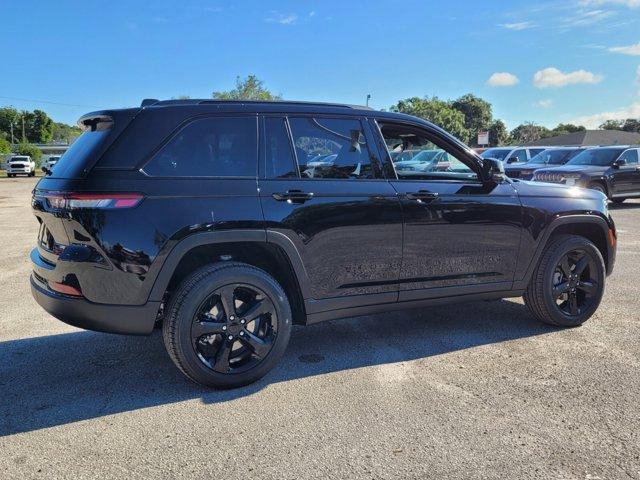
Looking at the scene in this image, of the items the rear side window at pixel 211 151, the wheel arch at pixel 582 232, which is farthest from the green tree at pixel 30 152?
the wheel arch at pixel 582 232

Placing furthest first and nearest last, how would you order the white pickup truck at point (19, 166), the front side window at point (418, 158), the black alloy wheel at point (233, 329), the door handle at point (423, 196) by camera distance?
the white pickup truck at point (19, 166) < the front side window at point (418, 158) < the door handle at point (423, 196) < the black alloy wheel at point (233, 329)

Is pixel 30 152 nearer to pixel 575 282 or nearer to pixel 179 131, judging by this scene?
pixel 179 131

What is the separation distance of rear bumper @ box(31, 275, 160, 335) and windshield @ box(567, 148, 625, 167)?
1565 cm

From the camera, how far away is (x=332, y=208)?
148 inches

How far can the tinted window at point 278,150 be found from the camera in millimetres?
3693

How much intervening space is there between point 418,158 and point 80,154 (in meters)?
2.79

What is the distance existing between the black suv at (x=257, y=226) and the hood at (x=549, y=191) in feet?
0.12

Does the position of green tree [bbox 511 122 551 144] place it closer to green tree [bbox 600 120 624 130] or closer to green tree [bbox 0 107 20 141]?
green tree [bbox 600 120 624 130]

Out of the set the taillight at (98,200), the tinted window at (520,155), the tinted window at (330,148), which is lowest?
the taillight at (98,200)

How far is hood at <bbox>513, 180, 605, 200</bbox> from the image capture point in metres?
4.58

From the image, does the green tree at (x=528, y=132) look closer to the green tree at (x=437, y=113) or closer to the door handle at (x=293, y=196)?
the green tree at (x=437, y=113)

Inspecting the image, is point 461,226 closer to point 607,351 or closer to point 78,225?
point 607,351

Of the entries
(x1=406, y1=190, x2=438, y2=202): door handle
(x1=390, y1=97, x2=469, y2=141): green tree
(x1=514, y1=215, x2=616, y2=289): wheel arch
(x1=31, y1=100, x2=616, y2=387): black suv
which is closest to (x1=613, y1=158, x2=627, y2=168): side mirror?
(x1=514, y1=215, x2=616, y2=289): wheel arch

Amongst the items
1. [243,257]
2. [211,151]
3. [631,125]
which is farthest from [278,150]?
[631,125]
